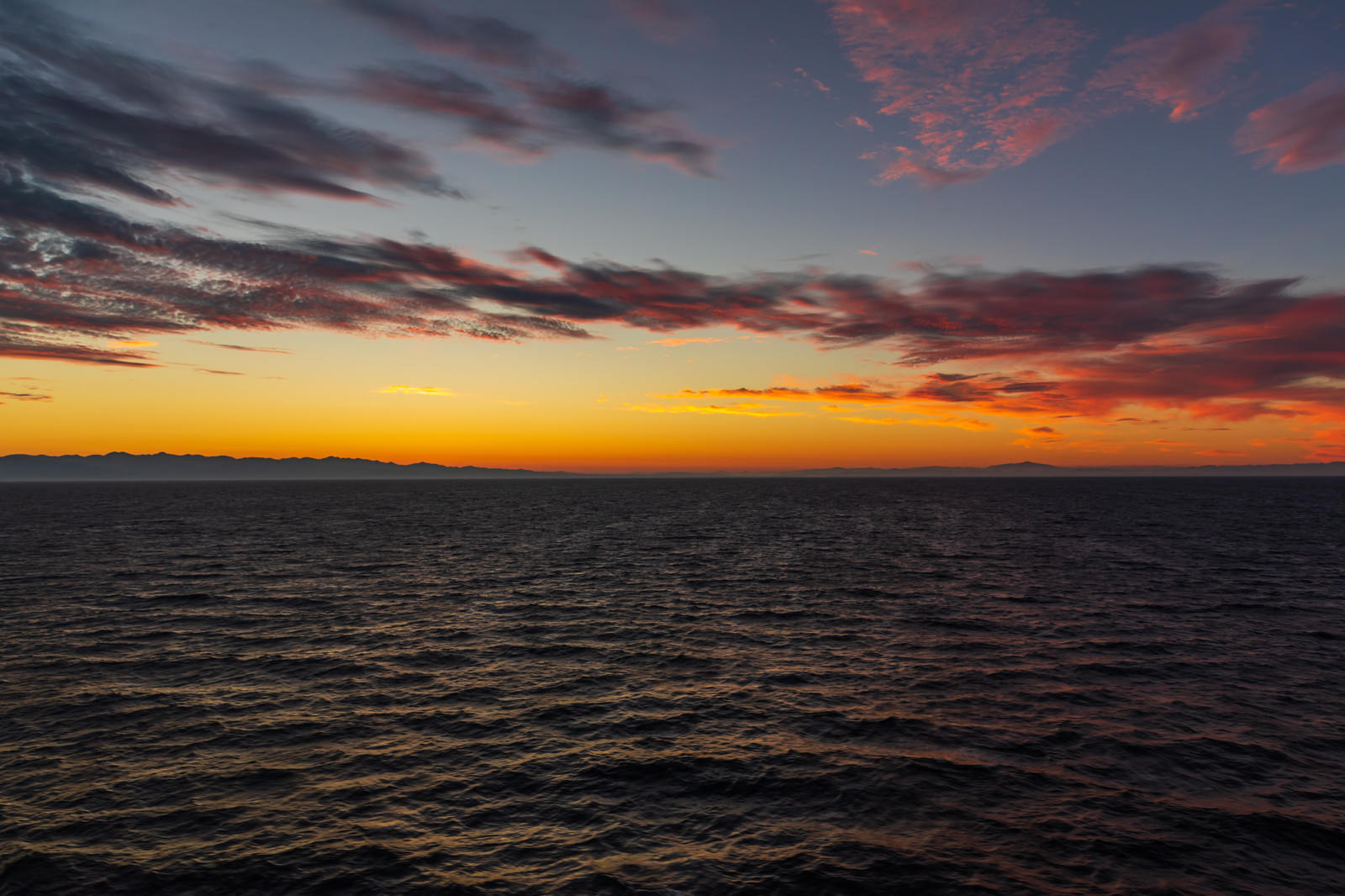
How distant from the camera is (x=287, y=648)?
31.4 m

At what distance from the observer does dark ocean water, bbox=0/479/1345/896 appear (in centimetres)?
1518

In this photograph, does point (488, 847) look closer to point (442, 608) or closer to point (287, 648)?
point (287, 648)

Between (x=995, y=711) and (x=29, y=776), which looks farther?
(x=995, y=711)

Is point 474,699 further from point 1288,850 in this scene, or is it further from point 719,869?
point 1288,850

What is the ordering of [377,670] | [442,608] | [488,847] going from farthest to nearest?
[442,608], [377,670], [488,847]

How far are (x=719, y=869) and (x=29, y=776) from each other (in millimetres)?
18958

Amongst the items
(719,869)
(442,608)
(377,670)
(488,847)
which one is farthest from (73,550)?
(719,869)

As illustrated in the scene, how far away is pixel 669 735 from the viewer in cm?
2205

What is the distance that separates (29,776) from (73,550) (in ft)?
203

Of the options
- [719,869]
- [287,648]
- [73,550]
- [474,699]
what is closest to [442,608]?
[287,648]

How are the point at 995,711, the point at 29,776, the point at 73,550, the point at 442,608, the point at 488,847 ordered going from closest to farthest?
the point at 488,847 → the point at 29,776 → the point at 995,711 → the point at 442,608 → the point at 73,550

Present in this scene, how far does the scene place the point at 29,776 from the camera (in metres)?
18.5

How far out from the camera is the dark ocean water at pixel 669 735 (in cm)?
1518

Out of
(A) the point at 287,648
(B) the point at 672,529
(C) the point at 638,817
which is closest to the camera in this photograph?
(C) the point at 638,817
